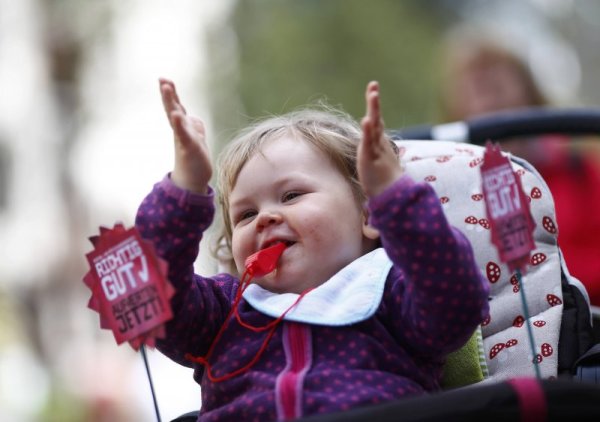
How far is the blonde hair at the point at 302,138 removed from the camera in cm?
177

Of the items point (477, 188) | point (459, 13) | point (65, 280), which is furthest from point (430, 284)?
point (459, 13)

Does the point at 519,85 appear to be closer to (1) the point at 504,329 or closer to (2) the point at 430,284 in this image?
(1) the point at 504,329

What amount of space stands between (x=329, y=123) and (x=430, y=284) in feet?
1.76

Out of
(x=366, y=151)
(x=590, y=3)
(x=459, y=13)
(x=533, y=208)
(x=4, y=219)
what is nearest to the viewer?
(x=366, y=151)

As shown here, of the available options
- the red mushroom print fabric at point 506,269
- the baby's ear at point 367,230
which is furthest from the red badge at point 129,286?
the red mushroom print fabric at point 506,269

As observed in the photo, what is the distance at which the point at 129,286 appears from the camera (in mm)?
1365

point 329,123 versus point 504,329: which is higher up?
point 329,123

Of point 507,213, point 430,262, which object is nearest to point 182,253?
point 430,262

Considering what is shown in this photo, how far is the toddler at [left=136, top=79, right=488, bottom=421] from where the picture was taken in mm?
1411

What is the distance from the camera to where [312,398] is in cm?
145

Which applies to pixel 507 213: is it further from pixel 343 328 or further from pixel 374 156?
pixel 343 328

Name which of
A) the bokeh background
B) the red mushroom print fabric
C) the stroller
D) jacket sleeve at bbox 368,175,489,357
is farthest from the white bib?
the bokeh background

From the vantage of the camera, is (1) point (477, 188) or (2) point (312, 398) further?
(1) point (477, 188)

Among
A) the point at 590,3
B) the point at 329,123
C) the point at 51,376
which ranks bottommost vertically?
the point at 51,376
